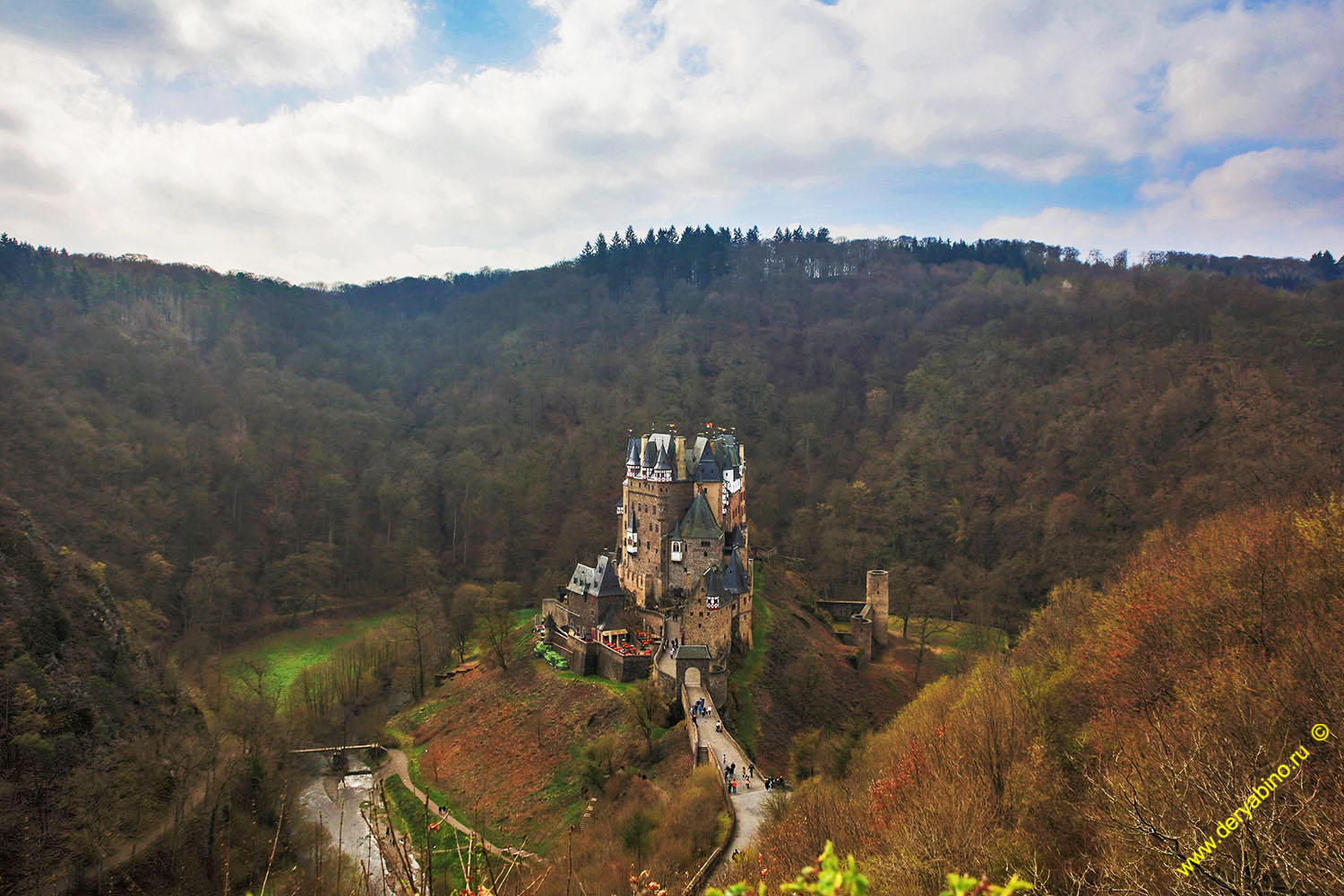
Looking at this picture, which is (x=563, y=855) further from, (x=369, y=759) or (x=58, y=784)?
(x=369, y=759)

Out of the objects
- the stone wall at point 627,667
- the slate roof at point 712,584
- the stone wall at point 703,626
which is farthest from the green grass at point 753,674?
the slate roof at point 712,584

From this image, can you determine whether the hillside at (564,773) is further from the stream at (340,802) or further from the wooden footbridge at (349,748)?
the stream at (340,802)

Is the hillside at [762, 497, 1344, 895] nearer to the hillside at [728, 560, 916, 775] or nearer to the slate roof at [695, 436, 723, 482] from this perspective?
the hillside at [728, 560, 916, 775]

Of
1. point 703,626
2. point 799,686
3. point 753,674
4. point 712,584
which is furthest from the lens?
point 799,686

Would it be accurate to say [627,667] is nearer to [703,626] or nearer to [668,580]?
[703,626]

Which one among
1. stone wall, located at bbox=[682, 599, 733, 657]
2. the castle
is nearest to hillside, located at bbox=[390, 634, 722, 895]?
the castle

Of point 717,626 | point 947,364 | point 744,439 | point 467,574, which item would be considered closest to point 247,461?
point 467,574

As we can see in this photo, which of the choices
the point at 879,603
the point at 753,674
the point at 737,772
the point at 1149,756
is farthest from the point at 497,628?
the point at 1149,756
